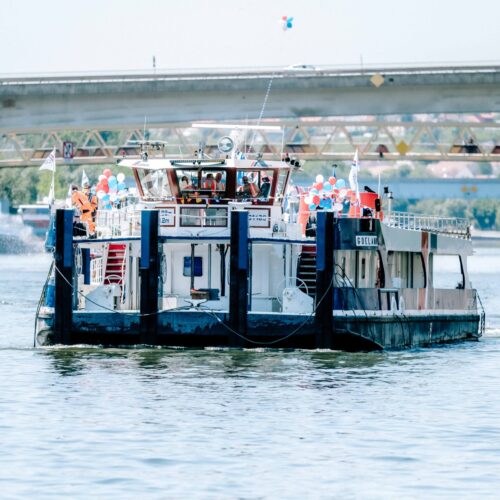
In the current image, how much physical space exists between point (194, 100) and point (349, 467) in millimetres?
64871

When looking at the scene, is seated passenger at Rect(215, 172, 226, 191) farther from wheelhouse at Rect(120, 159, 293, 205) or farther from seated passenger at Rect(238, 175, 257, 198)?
seated passenger at Rect(238, 175, 257, 198)

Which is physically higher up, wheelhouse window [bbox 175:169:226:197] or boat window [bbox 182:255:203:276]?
wheelhouse window [bbox 175:169:226:197]

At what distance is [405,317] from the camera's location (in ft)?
159

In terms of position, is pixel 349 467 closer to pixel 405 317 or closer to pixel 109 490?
pixel 109 490

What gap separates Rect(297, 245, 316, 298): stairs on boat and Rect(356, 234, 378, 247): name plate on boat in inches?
77.4

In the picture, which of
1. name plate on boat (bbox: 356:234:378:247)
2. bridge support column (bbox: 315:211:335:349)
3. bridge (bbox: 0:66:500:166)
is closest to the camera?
bridge support column (bbox: 315:211:335:349)

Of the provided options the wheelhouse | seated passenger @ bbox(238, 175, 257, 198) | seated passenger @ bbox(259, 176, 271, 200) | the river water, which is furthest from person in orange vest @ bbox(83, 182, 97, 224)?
the river water

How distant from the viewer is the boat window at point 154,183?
47344 mm

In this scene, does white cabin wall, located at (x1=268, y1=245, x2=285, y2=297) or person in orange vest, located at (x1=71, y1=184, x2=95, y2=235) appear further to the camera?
person in orange vest, located at (x1=71, y1=184, x2=95, y2=235)

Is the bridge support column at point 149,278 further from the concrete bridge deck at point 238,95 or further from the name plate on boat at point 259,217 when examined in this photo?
the concrete bridge deck at point 238,95

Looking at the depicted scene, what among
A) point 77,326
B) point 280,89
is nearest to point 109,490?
point 77,326

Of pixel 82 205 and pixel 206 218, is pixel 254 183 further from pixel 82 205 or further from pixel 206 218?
pixel 82 205

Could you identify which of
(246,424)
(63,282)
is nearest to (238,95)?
(63,282)

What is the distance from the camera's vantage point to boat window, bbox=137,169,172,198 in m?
47.3
